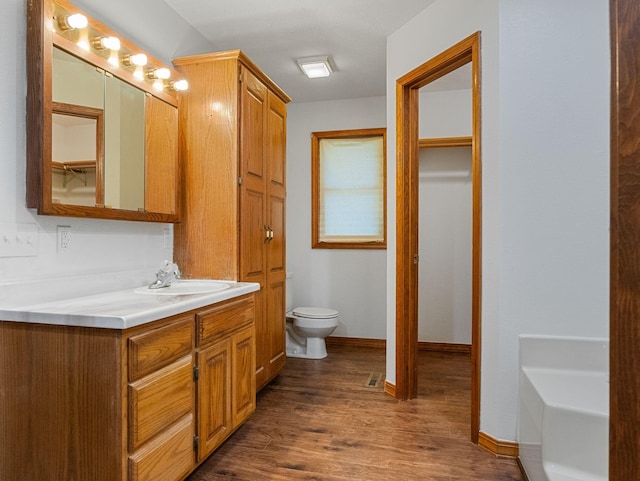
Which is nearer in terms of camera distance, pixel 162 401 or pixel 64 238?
pixel 162 401

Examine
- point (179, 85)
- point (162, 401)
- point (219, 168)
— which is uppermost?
point (179, 85)

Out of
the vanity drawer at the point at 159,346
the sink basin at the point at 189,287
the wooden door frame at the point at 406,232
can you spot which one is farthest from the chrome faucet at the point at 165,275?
the wooden door frame at the point at 406,232

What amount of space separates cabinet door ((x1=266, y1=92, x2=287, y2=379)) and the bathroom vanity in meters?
1.25

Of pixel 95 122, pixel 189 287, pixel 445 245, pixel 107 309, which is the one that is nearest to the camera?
→ pixel 107 309

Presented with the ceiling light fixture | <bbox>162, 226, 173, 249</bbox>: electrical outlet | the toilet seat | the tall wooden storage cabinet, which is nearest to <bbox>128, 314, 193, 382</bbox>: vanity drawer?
the tall wooden storage cabinet

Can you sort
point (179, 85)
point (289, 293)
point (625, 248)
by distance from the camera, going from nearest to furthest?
1. point (625, 248)
2. point (179, 85)
3. point (289, 293)

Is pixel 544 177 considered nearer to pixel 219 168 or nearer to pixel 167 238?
pixel 219 168

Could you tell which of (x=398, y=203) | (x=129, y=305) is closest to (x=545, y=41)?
(x=398, y=203)

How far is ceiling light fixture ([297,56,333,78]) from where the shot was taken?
10.5 feet

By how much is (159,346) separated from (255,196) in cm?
134

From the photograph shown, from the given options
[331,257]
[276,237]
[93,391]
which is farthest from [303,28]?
[93,391]

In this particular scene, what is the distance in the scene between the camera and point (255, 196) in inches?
103

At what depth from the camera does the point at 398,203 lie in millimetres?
2742

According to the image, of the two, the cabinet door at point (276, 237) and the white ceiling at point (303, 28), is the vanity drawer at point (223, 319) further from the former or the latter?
the white ceiling at point (303, 28)
